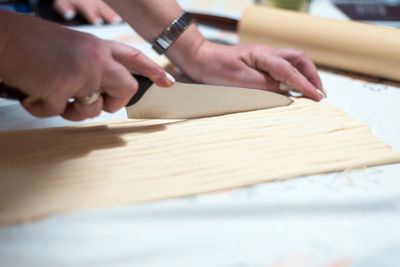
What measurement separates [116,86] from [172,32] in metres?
0.37

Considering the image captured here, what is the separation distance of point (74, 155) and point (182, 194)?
0.76 ft

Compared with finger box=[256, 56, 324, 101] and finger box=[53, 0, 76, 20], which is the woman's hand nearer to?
finger box=[53, 0, 76, 20]

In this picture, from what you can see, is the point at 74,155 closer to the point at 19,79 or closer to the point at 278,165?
the point at 19,79

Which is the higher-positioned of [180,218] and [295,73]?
[295,73]

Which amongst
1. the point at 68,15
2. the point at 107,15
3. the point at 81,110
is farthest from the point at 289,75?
the point at 68,15

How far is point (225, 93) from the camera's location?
0.83 metres

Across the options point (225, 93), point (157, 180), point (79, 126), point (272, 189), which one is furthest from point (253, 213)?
point (79, 126)

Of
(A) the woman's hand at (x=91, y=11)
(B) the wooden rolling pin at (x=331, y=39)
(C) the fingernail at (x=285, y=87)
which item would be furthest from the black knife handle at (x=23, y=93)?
(A) the woman's hand at (x=91, y=11)

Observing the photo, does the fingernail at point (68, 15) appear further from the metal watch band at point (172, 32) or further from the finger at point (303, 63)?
the finger at point (303, 63)

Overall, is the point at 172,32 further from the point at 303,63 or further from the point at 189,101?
the point at 303,63

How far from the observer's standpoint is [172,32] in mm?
971

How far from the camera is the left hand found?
0.93 metres

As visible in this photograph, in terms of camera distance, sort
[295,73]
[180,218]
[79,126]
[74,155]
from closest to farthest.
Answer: [180,218]
[74,155]
[79,126]
[295,73]

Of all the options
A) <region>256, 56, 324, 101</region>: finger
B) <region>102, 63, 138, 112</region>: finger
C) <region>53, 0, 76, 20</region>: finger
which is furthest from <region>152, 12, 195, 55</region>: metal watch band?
<region>53, 0, 76, 20</region>: finger
